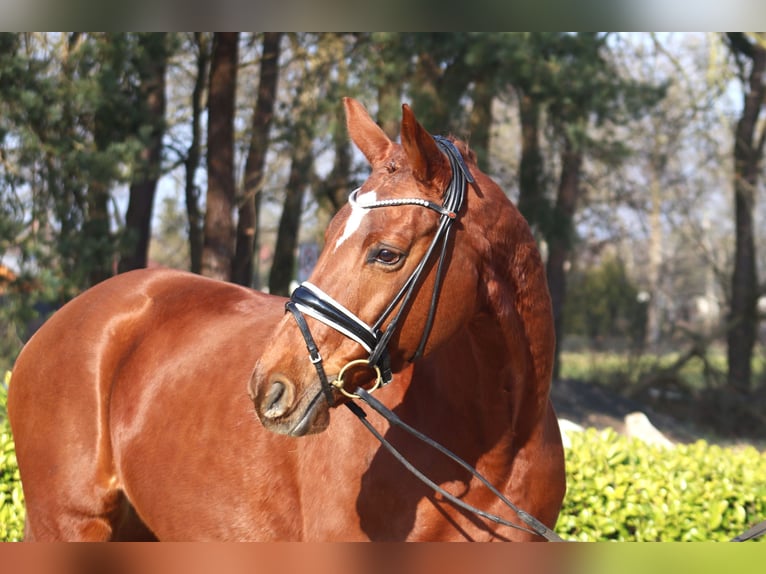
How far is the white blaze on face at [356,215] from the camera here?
2.34 m

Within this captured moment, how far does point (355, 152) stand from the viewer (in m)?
15.2

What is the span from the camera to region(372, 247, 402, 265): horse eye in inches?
91.1

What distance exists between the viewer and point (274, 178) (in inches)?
752

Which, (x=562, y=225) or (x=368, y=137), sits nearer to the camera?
(x=368, y=137)

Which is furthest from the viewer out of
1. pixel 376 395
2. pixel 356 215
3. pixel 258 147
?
pixel 258 147

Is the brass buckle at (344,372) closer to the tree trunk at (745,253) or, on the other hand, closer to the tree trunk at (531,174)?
the tree trunk at (531,174)

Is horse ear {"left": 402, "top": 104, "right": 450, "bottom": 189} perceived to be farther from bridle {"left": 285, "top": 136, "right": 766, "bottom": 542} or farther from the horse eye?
the horse eye

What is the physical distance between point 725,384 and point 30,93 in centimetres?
1443

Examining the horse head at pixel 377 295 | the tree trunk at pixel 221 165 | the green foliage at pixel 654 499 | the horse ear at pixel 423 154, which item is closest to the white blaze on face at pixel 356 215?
the horse head at pixel 377 295

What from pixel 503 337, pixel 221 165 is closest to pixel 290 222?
pixel 221 165

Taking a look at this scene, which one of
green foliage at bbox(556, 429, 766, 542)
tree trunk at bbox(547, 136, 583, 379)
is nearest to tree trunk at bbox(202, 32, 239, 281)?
tree trunk at bbox(547, 136, 583, 379)

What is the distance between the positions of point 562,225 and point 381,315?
1139 centimetres

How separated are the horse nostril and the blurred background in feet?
24.0

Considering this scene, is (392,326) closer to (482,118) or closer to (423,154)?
(423,154)
